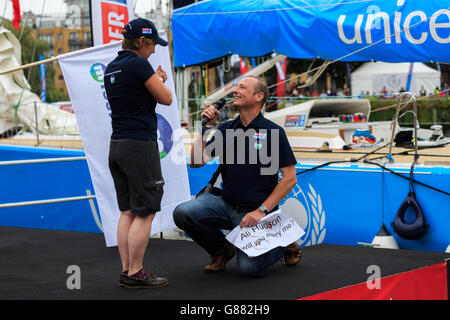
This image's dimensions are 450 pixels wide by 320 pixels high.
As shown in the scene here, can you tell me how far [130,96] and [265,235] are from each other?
1219 millimetres

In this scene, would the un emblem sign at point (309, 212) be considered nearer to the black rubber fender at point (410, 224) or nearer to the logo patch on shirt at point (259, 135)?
the black rubber fender at point (410, 224)

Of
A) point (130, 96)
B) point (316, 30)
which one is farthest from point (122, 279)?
point (316, 30)

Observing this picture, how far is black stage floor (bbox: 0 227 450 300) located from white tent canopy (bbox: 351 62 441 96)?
18.2m

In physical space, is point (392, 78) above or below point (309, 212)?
above

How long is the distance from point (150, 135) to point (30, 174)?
4.80m

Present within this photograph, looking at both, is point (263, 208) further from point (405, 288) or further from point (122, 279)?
point (405, 288)

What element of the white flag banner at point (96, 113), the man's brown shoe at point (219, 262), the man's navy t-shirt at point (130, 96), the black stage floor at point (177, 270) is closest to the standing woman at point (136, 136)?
Result: the man's navy t-shirt at point (130, 96)

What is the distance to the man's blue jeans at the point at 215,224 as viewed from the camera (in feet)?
13.0

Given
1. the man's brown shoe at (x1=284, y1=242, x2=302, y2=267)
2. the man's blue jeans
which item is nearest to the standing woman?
the man's blue jeans

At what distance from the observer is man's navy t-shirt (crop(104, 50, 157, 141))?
3.56 m

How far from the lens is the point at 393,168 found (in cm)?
532

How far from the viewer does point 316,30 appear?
6805 mm

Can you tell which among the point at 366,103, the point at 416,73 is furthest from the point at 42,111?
the point at 416,73

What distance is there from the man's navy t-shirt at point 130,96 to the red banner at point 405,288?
135cm
